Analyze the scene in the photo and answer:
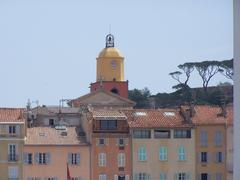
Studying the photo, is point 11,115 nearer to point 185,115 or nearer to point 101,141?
point 101,141

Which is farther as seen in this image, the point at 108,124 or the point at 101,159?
the point at 108,124

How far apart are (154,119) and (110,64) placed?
20868 millimetres

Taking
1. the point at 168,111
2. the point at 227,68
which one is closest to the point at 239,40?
the point at 168,111

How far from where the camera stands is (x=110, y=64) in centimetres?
5309

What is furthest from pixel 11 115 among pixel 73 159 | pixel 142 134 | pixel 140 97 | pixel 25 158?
pixel 140 97

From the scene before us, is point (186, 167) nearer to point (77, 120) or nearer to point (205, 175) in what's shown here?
point (205, 175)

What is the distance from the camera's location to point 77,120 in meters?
35.9

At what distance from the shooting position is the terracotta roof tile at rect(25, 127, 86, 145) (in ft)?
102

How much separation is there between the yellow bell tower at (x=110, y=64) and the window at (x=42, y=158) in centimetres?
2226

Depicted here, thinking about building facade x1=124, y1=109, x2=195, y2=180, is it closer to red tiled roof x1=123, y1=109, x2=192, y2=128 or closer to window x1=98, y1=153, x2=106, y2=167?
red tiled roof x1=123, y1=109, x2=192, y2=128

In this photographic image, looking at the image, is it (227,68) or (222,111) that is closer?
(222,111)

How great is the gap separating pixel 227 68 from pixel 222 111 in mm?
32951

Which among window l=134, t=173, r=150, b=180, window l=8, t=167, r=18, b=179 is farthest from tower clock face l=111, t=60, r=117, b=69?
window l=8, t=167, r=18, b=179

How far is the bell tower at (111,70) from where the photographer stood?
172ft
